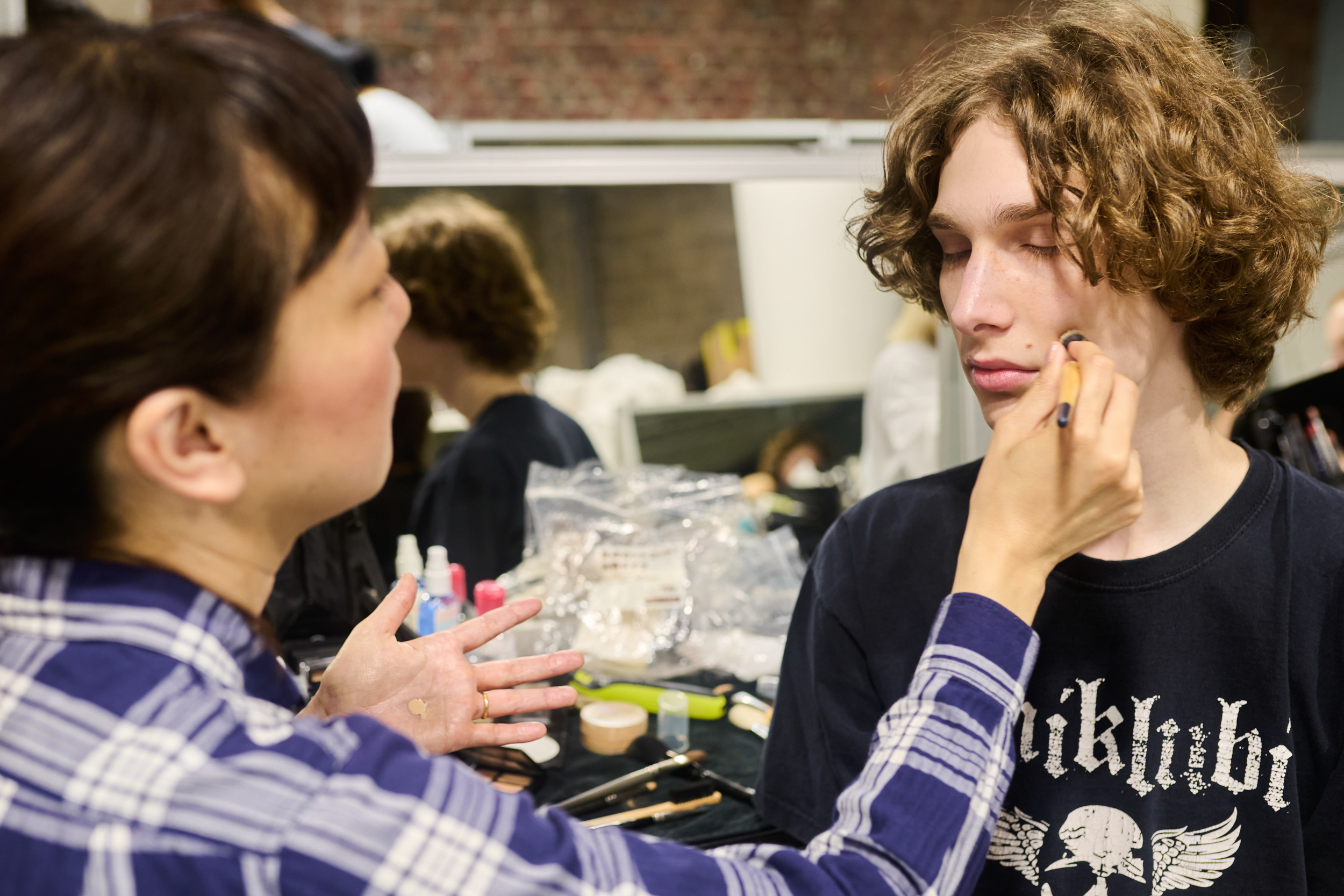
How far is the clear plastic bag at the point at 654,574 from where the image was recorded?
4.52 ft

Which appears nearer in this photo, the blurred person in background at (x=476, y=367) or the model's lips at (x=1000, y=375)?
the model's lips at (x=1000, y=375)

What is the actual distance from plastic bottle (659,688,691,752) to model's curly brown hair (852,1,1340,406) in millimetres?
653

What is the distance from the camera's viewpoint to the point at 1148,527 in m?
0.91

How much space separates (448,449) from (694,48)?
4.44 meters

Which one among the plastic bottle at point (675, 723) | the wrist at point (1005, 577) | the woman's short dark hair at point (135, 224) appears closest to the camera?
Result: the woman's short dark hair at point (135, 224)

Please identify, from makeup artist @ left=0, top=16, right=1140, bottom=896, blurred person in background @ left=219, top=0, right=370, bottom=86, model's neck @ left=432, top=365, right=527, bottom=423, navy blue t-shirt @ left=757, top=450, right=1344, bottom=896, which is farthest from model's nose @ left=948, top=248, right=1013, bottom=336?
blurred person in background @ left=219, top=0, right=370, bottom=86

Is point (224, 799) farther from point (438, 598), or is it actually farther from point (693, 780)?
point (438, 598)

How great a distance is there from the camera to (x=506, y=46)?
531cm

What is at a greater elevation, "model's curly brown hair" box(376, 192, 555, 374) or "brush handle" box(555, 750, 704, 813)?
"model's curly brown hair" box(376, 192, 555, 374)

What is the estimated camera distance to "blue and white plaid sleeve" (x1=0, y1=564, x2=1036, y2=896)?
1.46 ft

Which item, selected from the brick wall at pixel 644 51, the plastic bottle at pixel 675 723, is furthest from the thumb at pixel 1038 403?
the brick wall at pixel 644 51

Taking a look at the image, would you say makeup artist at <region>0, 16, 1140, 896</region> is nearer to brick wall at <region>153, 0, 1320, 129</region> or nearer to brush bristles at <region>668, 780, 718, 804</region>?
brush bristles at <region>668, 780, 718, 804</region>

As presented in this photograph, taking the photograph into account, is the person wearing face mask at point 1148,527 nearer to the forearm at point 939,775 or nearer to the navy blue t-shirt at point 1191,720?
the navy blue t-shirt at point 1191,720

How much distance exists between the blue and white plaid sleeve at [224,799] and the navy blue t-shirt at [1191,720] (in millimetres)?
351
